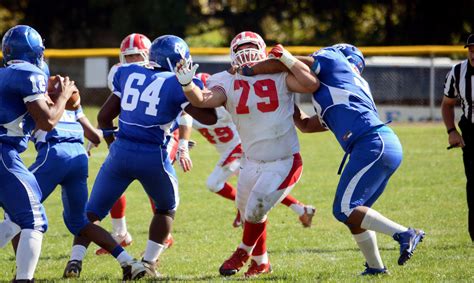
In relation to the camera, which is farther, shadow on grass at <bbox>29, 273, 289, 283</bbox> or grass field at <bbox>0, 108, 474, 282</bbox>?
grass field at <bbox>0, 108, 474, 282</bbox>

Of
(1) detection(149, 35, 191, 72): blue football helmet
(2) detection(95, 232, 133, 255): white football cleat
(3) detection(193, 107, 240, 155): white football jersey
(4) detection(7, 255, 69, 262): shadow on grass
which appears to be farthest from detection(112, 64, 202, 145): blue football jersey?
(3) detection(193, 107, 240, 155): white football jersey

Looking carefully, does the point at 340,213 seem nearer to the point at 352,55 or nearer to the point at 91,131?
the point at 352,55

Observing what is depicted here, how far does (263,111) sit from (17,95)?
163cm

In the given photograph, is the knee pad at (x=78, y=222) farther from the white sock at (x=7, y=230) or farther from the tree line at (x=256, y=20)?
the tree line at (x=256, y=20)

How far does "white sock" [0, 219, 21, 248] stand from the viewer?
570cm

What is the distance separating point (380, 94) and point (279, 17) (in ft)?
21.3

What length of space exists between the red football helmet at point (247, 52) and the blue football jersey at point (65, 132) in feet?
4.21

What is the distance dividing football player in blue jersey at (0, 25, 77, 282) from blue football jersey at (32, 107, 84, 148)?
811mm

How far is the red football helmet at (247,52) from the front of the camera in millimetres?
5930

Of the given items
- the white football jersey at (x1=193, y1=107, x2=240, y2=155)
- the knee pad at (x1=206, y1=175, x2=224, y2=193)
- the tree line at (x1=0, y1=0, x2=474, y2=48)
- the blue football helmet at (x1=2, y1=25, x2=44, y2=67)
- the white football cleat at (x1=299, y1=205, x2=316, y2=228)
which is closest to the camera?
the blue football helmet at (x1=2, y1=25, x2=44, y2=67)

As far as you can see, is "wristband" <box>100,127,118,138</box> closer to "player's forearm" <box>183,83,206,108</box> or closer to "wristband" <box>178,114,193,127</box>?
"player's forearm" <box>183,83,206,108</box>

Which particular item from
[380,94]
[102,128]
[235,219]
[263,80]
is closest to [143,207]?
[235,219]

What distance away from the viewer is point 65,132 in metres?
6.24

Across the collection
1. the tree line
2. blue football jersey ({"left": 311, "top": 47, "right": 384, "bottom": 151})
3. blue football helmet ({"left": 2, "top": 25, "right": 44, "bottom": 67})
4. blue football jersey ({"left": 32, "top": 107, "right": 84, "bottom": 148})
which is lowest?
the tree line
